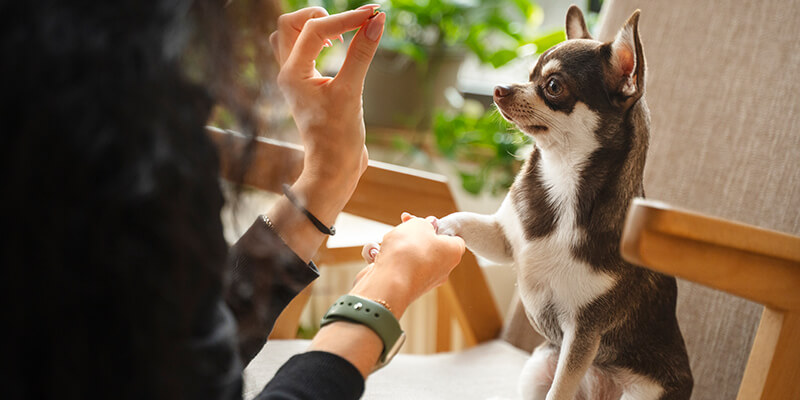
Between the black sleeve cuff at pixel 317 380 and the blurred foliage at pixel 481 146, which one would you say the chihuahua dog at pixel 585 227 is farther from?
the blurred foliage at pixel 481 146

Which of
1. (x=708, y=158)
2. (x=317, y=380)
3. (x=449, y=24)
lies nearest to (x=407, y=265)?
(x=317, y=380)

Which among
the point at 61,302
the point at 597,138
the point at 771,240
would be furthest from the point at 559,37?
the point at 61,302

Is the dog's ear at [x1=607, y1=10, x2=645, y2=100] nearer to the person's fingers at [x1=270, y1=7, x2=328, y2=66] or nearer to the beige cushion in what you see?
the person's fingers at [x1=270, y1=7, x2=328, y2=66]

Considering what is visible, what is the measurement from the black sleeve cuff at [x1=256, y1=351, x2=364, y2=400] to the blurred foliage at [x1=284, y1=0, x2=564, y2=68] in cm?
112

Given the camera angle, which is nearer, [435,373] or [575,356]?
[575,356]

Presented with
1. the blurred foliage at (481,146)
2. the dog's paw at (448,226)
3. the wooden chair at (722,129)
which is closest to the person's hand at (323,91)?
the dog's paw at (448,226)

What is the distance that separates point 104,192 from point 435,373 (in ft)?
2.20

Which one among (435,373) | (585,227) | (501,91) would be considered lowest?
(435,373)

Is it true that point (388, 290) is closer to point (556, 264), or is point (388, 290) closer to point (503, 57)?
point (556, 264)

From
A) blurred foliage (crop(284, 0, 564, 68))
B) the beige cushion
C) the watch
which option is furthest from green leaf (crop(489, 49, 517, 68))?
the watch

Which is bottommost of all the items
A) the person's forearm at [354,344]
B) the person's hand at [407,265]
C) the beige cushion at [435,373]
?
the beige cushion at [435,373]

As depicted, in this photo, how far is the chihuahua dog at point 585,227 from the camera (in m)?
0.61

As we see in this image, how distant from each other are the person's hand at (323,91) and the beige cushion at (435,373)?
276 mm

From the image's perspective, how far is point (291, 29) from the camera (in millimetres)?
687
